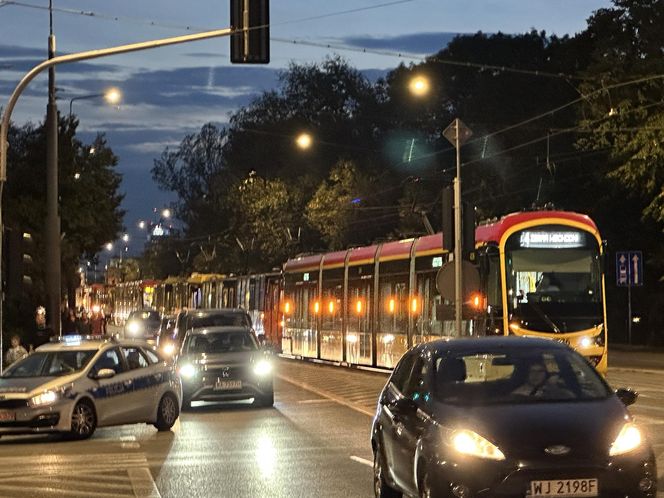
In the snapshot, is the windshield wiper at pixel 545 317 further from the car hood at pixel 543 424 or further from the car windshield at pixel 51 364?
the car hood at pixel 543 424

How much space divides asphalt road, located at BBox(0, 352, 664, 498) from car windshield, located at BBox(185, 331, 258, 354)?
3.49 feet

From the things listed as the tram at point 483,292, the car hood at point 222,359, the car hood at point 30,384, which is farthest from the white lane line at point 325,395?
the car hood at point 30,384

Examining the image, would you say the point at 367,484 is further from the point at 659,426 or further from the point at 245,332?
the point at 245,332

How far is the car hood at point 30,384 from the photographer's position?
71.4ft

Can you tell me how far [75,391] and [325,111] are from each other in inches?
2988

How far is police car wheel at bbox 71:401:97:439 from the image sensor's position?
2183 centimetres

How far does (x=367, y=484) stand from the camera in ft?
49.0

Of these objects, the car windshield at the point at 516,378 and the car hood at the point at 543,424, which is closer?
the car hood at the point at 543,424

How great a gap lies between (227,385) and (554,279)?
7.27 meters

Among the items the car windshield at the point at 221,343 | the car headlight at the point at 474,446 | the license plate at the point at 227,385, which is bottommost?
the car headlight at the point at 474,446

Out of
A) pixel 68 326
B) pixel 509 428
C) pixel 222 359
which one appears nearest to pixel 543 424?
pixel 509 428

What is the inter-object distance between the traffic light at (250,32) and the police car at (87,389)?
4.85 m

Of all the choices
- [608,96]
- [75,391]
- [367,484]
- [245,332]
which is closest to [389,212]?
[608,96]

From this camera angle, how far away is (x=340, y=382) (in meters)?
36.0
